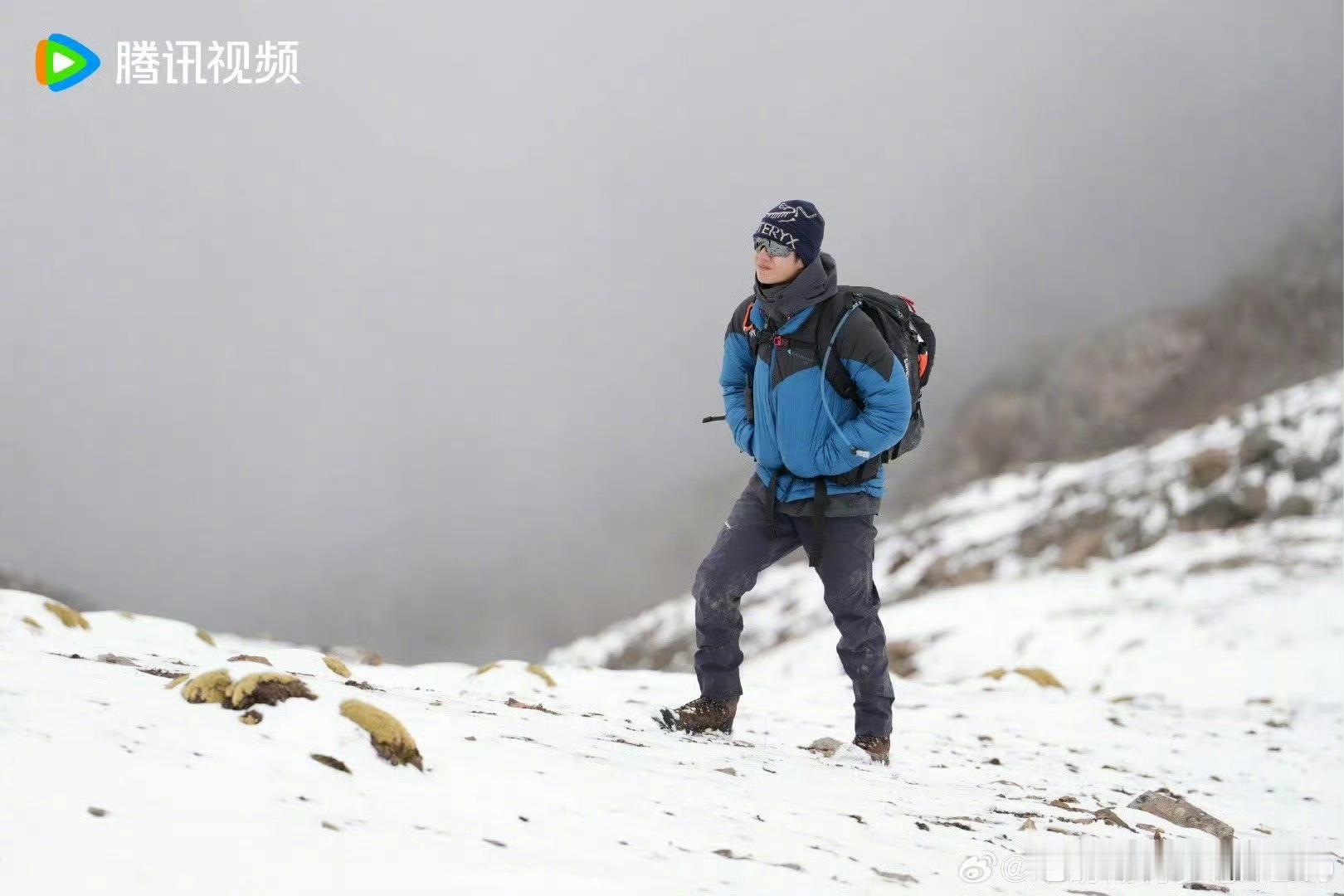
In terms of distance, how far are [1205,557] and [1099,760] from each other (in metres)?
11.5

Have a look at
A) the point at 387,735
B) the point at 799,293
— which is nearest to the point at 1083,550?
the point at 799,293

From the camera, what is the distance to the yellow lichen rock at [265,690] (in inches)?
165

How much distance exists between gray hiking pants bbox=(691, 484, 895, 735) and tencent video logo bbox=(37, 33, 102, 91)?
15233 mm

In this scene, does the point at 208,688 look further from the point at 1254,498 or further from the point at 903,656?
the point at 1254,498

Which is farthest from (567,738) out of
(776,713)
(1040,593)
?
(1040,593)

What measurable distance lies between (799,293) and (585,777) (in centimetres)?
286

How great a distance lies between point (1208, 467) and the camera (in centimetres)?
2261

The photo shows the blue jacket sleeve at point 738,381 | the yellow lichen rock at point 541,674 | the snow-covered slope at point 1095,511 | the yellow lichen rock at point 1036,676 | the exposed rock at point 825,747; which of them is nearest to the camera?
the blue jacket sleeve at point 738,381

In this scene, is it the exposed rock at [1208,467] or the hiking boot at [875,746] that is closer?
the hiking boot at [875,746]

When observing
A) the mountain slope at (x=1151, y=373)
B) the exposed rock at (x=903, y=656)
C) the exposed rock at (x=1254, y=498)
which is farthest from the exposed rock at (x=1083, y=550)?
the mountain slope at (x=1151, y=373)

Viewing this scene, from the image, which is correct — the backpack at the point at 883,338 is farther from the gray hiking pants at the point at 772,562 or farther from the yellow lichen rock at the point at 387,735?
the yellow lichen rock at the point at 387,735

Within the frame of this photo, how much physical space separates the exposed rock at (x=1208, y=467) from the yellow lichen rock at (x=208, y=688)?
22.0 m

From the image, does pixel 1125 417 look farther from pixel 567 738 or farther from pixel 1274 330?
pixel 567 738

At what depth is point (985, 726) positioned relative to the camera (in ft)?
31.0
